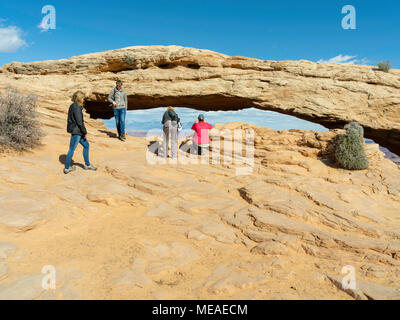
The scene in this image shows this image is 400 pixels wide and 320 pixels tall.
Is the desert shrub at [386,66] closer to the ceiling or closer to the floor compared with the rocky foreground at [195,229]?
closer to the ceiling

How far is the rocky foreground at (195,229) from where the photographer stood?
15.2 ft

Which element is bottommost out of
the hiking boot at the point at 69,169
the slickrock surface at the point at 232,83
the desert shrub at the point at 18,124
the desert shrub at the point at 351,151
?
the hiking boot at the point at 69,169

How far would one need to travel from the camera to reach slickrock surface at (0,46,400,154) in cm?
1609

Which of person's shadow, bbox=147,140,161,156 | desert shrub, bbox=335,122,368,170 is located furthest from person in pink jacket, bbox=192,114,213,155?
desert shrub, bbox=335,122,368,170

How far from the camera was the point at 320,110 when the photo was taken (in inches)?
646

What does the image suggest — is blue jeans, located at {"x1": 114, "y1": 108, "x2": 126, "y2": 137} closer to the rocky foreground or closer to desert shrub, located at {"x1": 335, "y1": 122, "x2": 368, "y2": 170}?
the rocky foreground

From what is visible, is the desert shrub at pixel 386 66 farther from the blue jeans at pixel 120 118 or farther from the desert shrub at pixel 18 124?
the desert shrub at pixel 18 124

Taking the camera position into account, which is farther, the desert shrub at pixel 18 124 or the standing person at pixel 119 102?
the standing person at pixel 119 102

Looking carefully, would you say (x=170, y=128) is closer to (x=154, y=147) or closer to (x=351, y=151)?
(x=154, y=147)

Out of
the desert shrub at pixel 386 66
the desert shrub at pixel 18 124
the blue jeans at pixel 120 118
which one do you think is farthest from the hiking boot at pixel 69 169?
the desert shrub at pixel 386 66

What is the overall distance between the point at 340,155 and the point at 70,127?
986 cm

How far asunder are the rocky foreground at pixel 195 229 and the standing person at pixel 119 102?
241 centimetres
